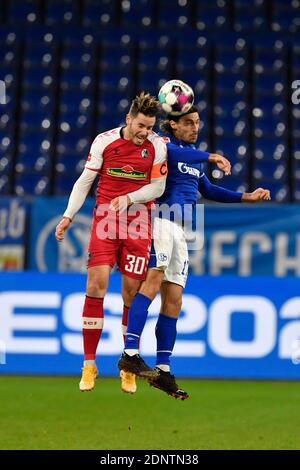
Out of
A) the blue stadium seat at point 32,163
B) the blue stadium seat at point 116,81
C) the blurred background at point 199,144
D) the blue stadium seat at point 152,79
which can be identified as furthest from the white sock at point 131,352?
the blue stadium seat at point 116,81

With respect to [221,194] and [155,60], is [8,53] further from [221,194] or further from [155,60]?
[221,194]

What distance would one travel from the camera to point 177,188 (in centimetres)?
772

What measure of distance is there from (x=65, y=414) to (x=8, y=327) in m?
2.62

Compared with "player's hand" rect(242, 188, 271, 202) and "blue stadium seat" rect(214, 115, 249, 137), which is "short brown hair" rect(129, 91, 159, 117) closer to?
"player's hand" rect(242, 188, 271, 202)

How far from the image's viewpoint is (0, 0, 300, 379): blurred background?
1397cm

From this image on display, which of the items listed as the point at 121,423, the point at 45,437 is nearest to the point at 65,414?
the point at 121,423

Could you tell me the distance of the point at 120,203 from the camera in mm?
7344

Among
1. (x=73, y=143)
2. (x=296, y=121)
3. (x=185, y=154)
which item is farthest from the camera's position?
(x=296, y=121)

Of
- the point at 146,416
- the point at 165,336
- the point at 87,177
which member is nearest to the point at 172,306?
the point at 165,336

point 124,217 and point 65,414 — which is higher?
point 124,217

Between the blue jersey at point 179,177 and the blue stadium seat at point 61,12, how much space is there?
1285 cm

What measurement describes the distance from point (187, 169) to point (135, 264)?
2.82 feet

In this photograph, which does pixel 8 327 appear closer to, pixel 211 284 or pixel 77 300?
pixel 77 300

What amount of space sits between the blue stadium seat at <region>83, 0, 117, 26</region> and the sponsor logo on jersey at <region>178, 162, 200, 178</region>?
12.8m
